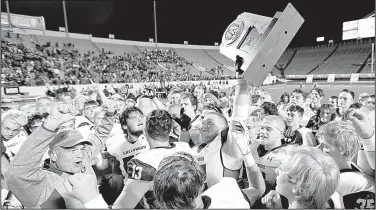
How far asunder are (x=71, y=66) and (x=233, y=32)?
27.7 meters

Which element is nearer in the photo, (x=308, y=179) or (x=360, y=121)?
(x=308, y=179)

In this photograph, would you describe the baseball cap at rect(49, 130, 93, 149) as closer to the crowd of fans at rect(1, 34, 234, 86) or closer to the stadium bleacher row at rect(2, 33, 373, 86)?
the crowd of fans at rect(1, 34, 234, 86)

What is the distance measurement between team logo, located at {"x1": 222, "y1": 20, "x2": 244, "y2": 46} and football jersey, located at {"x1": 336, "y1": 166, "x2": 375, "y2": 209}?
1.54 metres

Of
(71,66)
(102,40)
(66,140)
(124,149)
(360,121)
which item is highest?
(102,40)

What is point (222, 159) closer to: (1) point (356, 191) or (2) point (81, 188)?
(1) point (356, 191)

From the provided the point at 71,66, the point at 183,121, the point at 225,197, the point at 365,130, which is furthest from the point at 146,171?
the point at 71,66

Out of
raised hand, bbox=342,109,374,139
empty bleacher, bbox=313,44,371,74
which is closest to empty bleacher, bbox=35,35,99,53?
empty bleacher, bbox=313,44,371,74

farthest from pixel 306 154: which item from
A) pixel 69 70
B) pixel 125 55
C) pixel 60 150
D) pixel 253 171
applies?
pixel 125 55

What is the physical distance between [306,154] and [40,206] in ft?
6.69

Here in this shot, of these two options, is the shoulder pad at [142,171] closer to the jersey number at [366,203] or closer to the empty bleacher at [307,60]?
the jersey number at [366,203]

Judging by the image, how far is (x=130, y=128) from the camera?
3.11 m

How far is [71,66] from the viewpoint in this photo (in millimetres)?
26219

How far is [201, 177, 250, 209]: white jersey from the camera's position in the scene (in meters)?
1.39

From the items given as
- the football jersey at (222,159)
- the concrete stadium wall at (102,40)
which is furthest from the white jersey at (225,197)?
the concrete stadium wall at (102,40)
